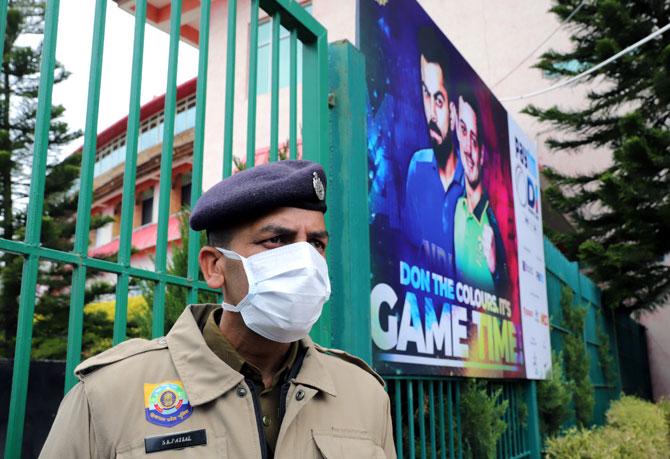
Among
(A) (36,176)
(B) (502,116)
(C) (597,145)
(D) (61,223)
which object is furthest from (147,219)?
(A) (36,176)

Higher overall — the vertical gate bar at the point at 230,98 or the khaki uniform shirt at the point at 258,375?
the vertical gate bar at the point at 230,98

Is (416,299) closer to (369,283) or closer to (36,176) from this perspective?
(369,283)

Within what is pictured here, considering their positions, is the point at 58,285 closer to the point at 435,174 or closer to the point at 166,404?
the point at 435,174

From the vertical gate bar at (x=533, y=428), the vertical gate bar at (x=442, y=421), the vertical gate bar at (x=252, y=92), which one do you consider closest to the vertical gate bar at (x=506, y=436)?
the vertical gate bar at (x=533, y=428)

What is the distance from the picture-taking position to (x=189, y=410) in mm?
1440

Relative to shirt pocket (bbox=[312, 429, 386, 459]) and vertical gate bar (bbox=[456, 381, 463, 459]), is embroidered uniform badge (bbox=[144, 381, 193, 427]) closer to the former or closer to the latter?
shirt pocket (bbox=[312, 429, 386, 459])

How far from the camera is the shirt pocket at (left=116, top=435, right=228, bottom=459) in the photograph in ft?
4.34

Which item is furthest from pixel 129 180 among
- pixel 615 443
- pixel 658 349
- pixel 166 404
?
pixel 658 349

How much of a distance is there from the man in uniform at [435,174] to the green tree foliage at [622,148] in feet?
19.6

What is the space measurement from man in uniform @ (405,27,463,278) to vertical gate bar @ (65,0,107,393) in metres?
1.85

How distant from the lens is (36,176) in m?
1.56

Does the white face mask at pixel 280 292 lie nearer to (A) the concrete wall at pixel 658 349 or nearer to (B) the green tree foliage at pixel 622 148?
(B) the green tree foliage at pixel 622 148

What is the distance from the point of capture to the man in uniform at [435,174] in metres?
3.43

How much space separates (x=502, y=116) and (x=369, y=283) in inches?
123
